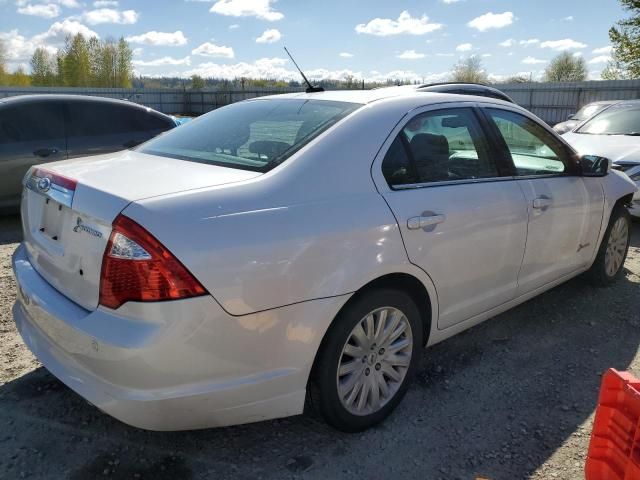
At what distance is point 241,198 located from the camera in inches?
82.7

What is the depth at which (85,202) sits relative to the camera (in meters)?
2.10

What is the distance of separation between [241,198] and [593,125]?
7.78 meters

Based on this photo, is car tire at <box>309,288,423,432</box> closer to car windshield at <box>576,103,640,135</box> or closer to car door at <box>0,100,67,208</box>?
car door at <box>0,100,67,208</box>

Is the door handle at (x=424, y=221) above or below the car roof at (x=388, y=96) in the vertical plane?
below

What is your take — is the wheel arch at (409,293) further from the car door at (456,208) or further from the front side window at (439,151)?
the front side window at (439,151)

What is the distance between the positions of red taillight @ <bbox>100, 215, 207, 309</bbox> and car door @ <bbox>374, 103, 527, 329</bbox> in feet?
3.48

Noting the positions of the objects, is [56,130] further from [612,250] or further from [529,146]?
[612,250]

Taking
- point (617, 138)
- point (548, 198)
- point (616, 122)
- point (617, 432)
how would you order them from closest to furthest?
point (617, 432)
point (548, 198)
point (617, 138)
point (616, 122)

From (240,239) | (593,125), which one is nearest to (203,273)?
(240,239)

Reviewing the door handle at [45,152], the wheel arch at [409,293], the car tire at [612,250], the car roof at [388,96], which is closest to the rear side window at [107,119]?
the door handle at [45,152]

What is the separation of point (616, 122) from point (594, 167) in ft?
16.3

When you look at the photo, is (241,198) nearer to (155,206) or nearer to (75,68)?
(155,206)

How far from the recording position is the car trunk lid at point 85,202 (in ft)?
6.71

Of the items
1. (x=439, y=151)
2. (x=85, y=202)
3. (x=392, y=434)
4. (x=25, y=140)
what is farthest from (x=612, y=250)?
(x=25, y=140)
